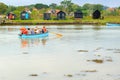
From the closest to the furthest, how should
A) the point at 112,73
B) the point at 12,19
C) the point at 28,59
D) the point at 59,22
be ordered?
the point at 112,73
the point at 28,59
the point at 59,22
the point at 12,19

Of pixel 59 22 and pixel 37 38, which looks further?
pixel 59 22

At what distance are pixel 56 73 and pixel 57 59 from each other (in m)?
6.18

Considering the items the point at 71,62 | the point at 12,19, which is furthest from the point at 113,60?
the point at 12,19

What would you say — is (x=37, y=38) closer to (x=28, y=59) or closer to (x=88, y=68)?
(x=28, y=59)

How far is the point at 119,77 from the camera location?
1989 cm

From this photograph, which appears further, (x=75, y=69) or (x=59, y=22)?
(x=59, y=22)

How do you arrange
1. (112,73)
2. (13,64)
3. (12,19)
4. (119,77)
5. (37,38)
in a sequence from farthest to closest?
(12,19) < (37,38) < (13,64) < (112,73) < (119,77)

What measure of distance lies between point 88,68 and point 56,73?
247 centimetres

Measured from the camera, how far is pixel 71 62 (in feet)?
85.0

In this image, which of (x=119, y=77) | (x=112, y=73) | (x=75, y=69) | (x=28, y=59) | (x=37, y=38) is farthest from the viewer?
(x=37, y=38)


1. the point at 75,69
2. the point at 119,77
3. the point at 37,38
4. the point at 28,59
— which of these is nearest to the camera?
the point at 119,77

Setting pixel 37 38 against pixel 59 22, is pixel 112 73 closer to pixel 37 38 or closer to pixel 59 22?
pixel 37 38

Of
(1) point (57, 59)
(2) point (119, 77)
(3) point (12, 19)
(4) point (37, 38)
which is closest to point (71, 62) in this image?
(1) point (57, 59)

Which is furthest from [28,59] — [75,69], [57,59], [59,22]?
[59,22]
